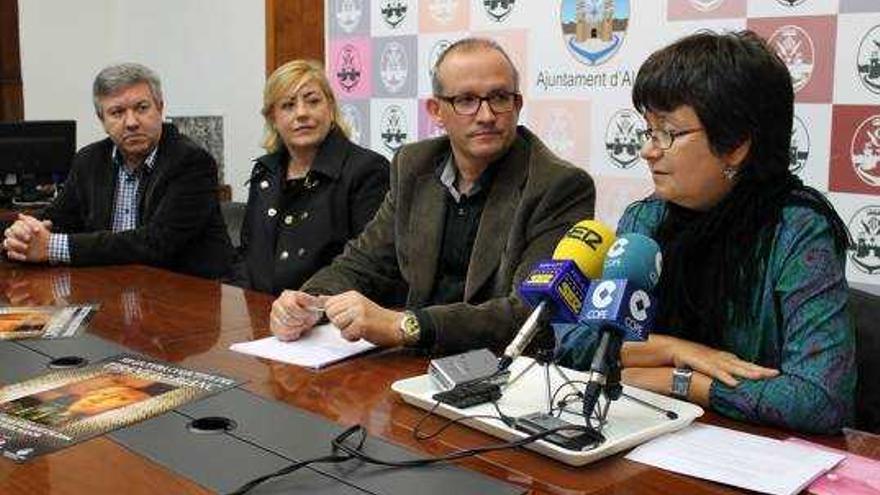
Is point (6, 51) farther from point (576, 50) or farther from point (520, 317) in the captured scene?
point (520, 317)

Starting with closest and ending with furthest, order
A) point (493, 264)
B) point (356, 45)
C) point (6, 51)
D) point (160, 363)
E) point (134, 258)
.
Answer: point (160, 363)
point (493, 264)
point (134, 258)
point (356, 45)
point (6, 51)

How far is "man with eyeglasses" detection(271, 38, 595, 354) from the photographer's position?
1.95 m

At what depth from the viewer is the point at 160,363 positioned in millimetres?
1762

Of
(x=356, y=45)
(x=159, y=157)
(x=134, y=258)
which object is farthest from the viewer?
(x=356, y=45)

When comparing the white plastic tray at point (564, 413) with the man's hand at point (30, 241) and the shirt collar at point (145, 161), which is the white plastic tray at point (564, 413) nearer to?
the man's hand at point (30, 241)

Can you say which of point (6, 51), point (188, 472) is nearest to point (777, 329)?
point (188, 472)

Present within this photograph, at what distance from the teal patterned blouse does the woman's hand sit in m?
0.02

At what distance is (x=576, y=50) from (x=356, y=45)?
115 cm

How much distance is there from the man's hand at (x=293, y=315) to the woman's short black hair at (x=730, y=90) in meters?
0.80

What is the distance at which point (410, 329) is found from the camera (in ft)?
6.00

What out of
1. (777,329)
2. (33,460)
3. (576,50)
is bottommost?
(33,460)

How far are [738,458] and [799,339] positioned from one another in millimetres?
325

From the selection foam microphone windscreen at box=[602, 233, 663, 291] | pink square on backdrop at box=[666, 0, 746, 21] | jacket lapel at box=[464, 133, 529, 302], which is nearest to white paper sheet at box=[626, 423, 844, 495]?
foam microphone windscreen at box=[602, 233, 663, 291]

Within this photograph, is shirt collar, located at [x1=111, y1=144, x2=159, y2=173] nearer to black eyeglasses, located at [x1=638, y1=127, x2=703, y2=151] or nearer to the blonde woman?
the blonde woman
